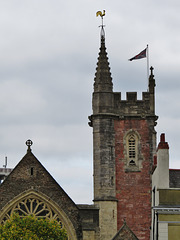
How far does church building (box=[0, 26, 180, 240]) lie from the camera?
204 feet

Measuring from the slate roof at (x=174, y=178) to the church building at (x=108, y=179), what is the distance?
4.81 meters

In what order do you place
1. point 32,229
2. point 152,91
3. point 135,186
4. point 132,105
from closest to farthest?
1. point 32,229
2. point 135,186
3. point 132,105
4. point 152,91

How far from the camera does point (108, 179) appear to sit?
214 ft

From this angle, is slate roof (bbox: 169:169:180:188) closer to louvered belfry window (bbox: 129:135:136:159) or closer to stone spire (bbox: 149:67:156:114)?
louvered belfry window (bbox: 129:135:136:159)

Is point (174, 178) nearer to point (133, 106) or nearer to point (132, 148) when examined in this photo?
point (132, 148)

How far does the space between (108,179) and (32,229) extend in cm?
Answer: 1071

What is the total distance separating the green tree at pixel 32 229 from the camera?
54938 millimetres

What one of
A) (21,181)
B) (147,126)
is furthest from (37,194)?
(147,126)

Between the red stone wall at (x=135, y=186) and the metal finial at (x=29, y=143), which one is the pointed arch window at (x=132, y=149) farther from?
the metal finial at (x=29, y=143)

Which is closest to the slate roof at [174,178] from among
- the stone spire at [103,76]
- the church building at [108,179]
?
the church building at [108,179]

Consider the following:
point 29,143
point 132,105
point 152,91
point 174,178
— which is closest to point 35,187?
point 29,143

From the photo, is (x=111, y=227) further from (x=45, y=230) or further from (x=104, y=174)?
(x=45, y=230)

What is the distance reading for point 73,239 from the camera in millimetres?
61688

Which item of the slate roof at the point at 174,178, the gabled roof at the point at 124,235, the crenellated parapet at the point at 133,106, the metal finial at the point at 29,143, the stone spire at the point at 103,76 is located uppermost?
the stone spire at the point at 103,76
